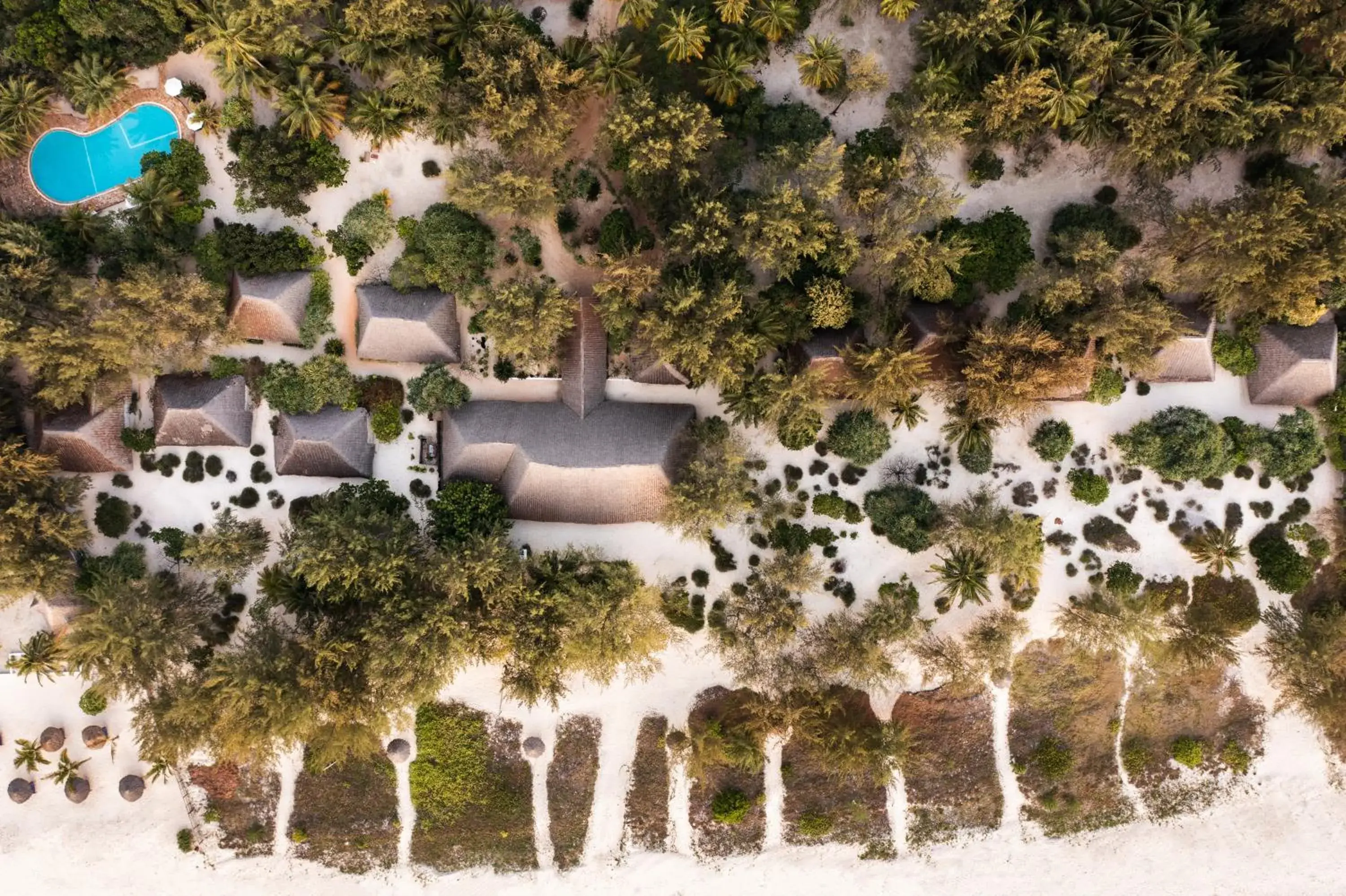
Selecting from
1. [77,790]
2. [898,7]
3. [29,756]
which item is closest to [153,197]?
[29,756]

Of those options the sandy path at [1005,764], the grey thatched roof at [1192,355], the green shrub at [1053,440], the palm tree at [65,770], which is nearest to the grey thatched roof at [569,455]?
the green shrub at [1053,440]

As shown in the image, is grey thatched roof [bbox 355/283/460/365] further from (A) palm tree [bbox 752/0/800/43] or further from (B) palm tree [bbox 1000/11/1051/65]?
(B) palm tree [bbox 1000/11/1051/65]

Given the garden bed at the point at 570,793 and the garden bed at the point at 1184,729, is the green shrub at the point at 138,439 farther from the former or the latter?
the garden bed at the point at 1184,729

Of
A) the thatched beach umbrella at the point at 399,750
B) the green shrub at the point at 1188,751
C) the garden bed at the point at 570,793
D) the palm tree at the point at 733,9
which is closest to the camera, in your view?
the palm tree at the point at 733,9

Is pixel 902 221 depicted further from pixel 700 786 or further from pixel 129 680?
pixel 129 680

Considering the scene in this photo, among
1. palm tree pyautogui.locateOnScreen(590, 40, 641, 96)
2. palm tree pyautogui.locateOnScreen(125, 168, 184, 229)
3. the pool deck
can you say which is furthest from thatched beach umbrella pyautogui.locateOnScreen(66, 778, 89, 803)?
palm tree pyautogui.locateOnScreen(590, 40, 641, 96)

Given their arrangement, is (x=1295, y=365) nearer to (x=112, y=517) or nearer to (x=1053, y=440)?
(x=1053, y=440)

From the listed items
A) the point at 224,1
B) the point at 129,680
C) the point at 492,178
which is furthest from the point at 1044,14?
the point at 129,680
